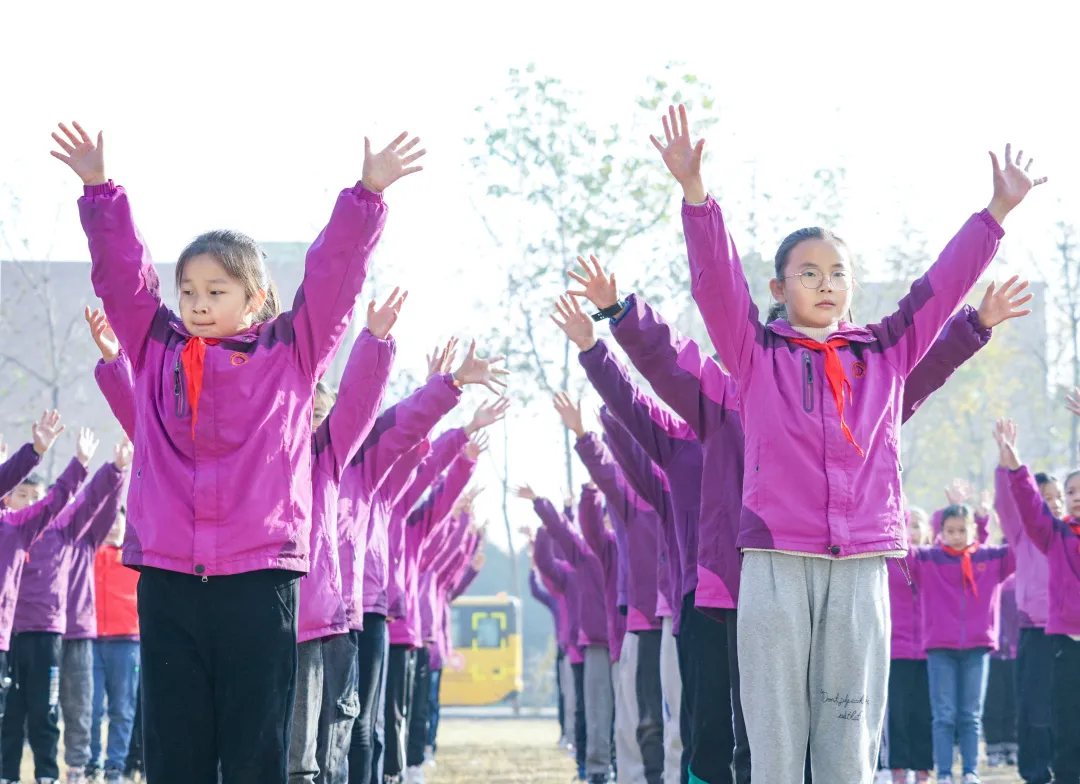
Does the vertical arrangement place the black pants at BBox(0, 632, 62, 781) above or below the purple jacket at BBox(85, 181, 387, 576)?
below

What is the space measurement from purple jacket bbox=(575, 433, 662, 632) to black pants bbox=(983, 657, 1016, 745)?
278 inches

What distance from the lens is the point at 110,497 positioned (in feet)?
35.1

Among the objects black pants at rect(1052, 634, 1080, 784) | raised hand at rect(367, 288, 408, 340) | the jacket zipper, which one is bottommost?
black pants at rect(1052, 634, 1080, 784)

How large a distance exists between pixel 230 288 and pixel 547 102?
20.1 m

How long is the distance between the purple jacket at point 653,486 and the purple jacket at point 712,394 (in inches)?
25.9

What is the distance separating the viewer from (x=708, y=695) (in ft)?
19.7

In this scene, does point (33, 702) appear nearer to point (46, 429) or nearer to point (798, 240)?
point (46, 429)

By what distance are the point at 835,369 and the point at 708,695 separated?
190cm

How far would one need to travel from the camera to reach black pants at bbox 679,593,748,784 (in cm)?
591

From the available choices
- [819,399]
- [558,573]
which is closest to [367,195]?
[819,399]

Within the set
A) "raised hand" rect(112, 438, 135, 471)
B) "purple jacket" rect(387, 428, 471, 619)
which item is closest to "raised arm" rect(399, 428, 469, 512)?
"purple jacket" rect(387, 428, 471, 619)

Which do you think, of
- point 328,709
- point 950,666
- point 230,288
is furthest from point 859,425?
point 950,666

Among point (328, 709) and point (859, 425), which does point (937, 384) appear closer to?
point (859, 425)

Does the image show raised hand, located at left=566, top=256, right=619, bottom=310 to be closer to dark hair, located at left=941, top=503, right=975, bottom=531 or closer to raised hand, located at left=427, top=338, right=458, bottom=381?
raised hand, located at left=427, top=338, right=458, bottom=381
